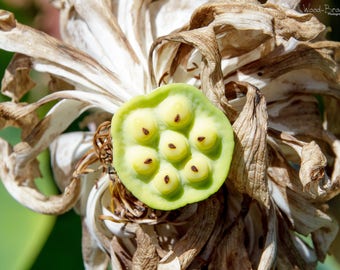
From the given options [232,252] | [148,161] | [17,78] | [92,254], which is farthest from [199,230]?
[17,78]

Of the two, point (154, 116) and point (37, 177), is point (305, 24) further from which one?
point (37, 177)

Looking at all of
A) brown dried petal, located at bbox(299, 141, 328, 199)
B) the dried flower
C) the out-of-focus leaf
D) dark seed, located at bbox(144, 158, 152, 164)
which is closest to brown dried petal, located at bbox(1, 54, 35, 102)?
the dried flower

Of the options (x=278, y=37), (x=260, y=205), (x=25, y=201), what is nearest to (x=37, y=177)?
(x=25, y=201)

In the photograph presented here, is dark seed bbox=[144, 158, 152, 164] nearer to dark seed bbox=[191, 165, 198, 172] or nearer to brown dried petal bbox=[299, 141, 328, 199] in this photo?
dark seed bbox=[191, 165, 198, 172]

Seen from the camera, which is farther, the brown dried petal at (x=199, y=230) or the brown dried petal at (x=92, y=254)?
the brown dried petal at (x=92, y=254)

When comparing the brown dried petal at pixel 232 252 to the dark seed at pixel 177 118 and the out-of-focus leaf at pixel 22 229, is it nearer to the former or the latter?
the dark seed at pixel 177 118

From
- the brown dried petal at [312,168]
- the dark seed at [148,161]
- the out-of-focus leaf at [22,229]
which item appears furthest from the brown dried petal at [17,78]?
the brown dried petal at [312,168]
